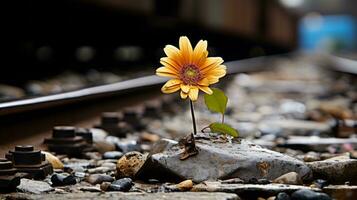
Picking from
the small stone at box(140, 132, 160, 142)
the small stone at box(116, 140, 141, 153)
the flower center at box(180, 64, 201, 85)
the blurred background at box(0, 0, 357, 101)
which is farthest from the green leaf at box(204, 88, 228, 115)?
the blurred background at box(0, 0, 357, 101)

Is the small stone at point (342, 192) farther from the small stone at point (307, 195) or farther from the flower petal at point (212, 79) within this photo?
the flower petal at point (212, 79)

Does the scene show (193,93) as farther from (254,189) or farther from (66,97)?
(66,97)

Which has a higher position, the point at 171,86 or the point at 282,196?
the point at 171,86

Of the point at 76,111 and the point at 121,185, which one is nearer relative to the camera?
the point at 121,185

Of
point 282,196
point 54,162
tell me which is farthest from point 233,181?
point 54,162

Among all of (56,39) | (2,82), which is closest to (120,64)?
(56,39)

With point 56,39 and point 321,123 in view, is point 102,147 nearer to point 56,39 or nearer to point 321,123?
point 321,123
